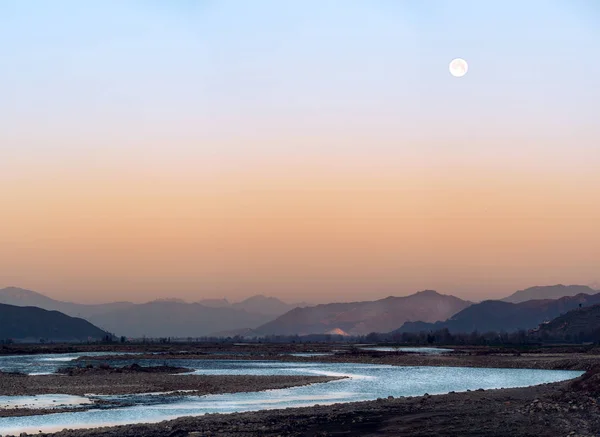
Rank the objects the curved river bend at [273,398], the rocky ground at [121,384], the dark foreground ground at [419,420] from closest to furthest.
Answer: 1. the dark foreground ground at [419,420]
2. the curved river bend at [273,398]
3. the rocky ground at [121,384]

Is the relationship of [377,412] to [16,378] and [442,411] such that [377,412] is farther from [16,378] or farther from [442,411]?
[16,378]

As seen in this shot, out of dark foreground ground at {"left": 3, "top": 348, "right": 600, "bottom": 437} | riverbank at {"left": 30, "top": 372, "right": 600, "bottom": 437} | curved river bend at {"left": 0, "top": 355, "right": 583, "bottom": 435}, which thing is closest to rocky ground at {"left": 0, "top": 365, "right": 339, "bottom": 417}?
curved river bend at {"left": 0, "top": 355, "right": 583, "bottom": 435}

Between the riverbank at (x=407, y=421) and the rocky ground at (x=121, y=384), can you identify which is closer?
the riverbank at (x=407, y=421)

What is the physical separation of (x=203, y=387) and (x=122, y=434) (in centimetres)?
2667

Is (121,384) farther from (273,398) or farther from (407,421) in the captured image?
(407,421)

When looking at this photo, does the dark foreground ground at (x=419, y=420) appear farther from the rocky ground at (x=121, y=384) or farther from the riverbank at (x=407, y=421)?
the rocky ground at (x=121, y=384)

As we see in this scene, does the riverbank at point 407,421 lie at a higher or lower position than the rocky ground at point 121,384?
lower

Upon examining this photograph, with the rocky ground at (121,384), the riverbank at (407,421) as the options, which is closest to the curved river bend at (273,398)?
the rocky ground at (121,384)

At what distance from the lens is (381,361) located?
111000 millimetres

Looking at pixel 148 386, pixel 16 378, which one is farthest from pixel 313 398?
pixel 16 378

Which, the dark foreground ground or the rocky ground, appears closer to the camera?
the dark foreground ground

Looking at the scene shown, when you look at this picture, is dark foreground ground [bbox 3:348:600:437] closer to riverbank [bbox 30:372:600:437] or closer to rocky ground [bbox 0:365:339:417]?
riverbank [bbox 30:372:600:437]

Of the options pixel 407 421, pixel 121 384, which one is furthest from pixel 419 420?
pixel 121 384

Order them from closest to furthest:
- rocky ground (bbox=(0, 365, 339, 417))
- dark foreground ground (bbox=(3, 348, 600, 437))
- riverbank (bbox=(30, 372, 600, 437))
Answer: riverbank (bbox=(30, 372, 600, 437))
dark foreground ground (bbox=(3, 348, 600, 437))
rocky ground (bbox=(0, 365, 339, 417))
